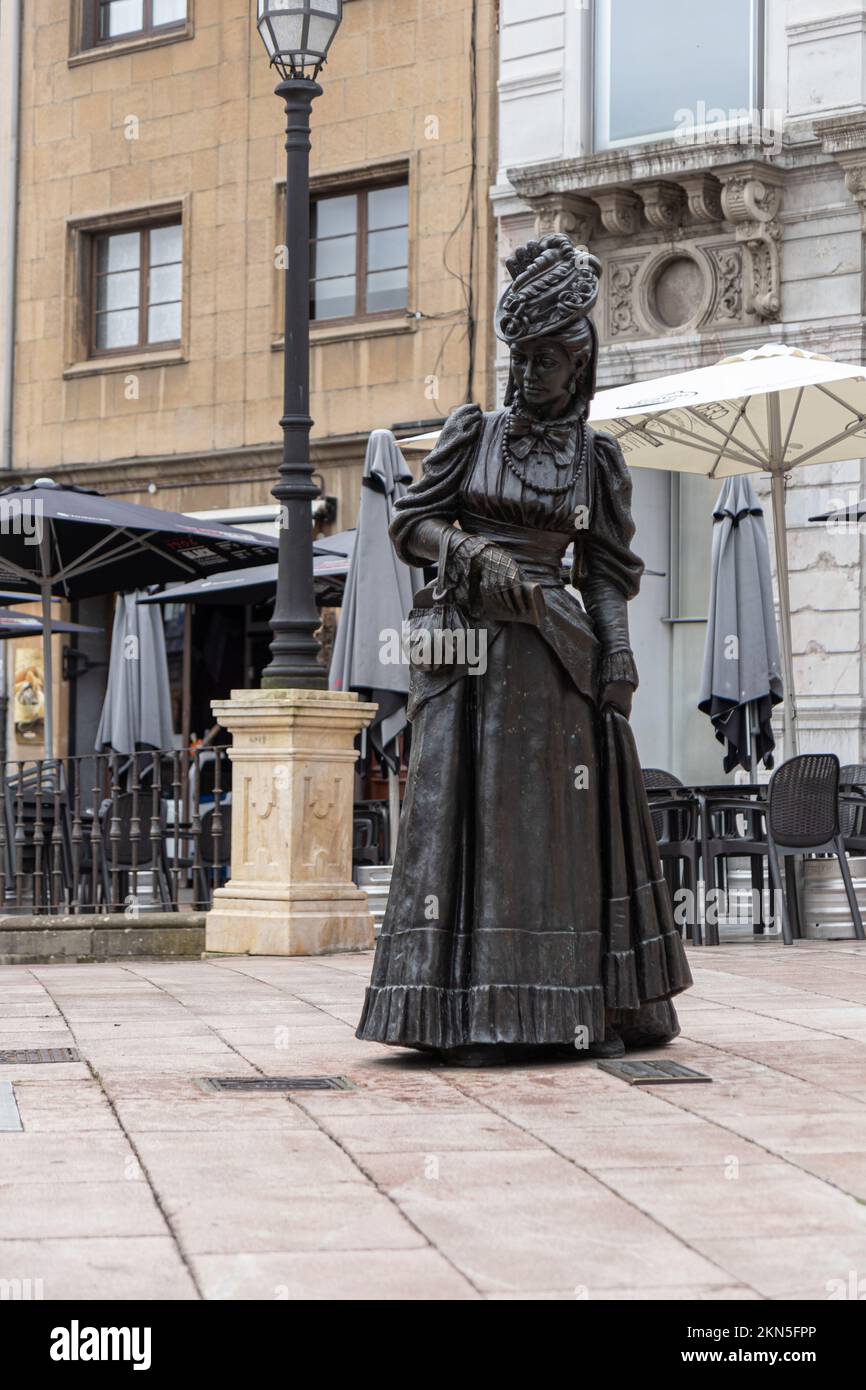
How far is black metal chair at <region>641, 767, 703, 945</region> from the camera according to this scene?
467 inches

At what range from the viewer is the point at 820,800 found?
11422 millimetres

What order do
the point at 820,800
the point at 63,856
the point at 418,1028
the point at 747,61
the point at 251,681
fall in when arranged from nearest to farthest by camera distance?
the point at 418,1028 → the point at 820,800 → the point at 63,856 → the point at 747,61 → the point at 251,681

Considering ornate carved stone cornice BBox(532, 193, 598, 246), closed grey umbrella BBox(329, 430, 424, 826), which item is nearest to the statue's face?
closed grey umbrella BBox(329, 430, 424, 826)

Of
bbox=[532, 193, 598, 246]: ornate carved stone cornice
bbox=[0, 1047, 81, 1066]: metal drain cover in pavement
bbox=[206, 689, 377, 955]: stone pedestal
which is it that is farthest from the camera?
bbox=[532, 193, 598, 246]: ornate carved stone cornice

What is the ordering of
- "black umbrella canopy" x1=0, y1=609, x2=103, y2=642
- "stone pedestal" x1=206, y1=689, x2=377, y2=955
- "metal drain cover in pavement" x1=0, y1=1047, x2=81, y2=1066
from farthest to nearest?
"black umbrella canopy" x1=0, y1=609, x2=103, y2=642 → "stone pedestal" x1=206, y1=689, x2=377, y2=955 → "metal drain cover in pavement" x1=0, y1=1047, x2=81, y2=1066

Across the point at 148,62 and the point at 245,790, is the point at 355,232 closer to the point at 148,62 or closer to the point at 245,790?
the point at 148,62

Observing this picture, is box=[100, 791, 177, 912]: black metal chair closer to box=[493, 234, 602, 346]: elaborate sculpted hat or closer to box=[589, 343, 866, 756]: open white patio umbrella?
box=[589, 343, 866, 756]: open white patio umbrella

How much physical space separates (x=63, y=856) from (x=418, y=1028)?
671 cm

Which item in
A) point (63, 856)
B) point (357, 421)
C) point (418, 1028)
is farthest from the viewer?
point (357, 421)

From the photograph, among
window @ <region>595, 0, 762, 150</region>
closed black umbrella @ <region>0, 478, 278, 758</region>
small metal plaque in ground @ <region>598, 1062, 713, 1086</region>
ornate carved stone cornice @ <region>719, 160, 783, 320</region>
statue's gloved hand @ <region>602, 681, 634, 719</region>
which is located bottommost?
small metal plaque in ground @ <region>598, 1062, 713, 1086</region>

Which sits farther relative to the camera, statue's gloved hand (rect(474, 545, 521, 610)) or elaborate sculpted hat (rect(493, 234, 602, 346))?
elaborate sculpted hat (rect(493, 234, 602, 346))

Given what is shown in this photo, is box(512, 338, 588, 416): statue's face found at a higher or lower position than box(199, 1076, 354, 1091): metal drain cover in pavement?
higher

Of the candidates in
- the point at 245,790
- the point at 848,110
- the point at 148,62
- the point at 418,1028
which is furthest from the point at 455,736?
the point at 148,62

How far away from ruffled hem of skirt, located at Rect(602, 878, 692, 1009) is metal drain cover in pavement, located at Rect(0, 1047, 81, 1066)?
168 centimetres
